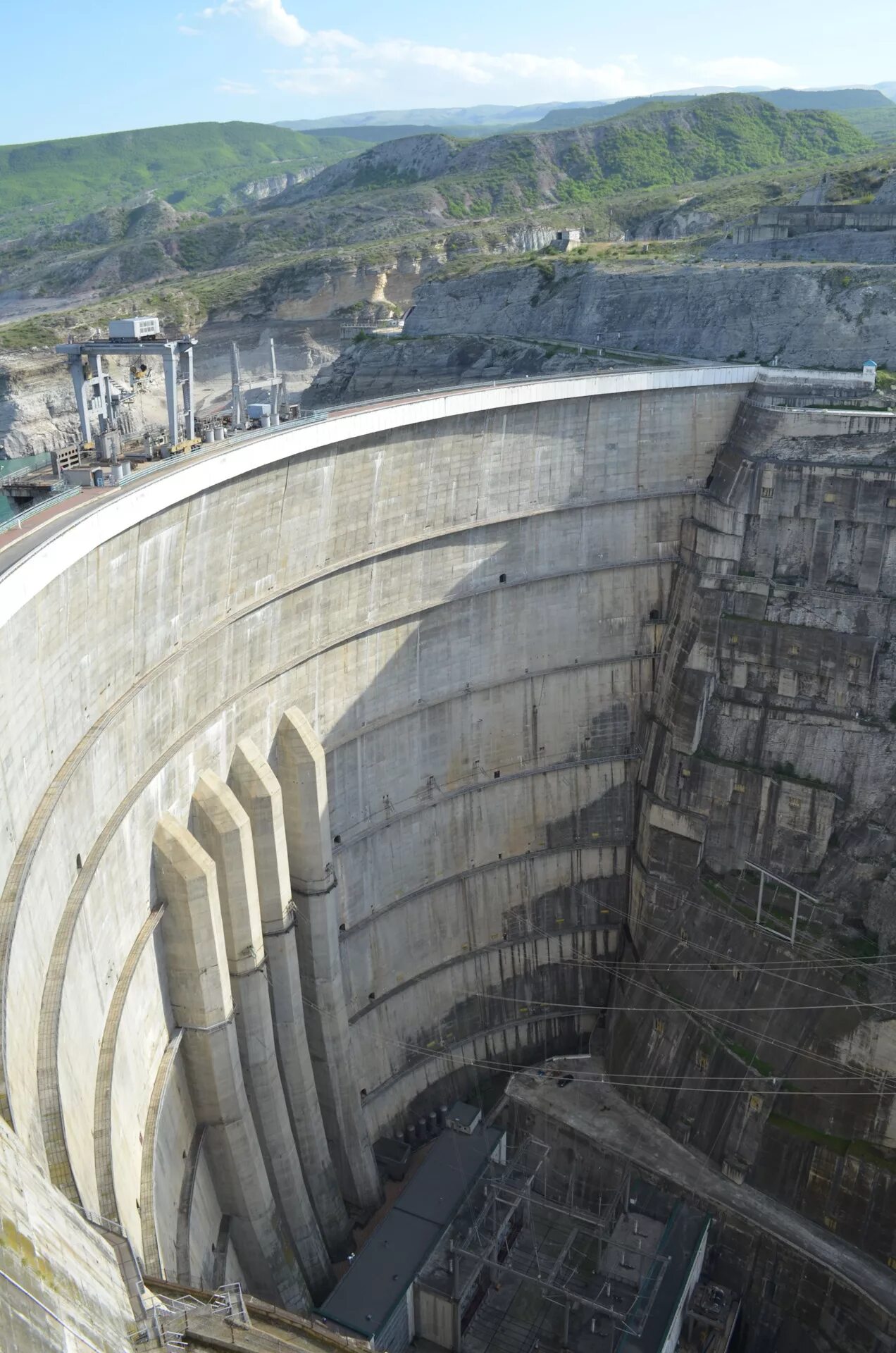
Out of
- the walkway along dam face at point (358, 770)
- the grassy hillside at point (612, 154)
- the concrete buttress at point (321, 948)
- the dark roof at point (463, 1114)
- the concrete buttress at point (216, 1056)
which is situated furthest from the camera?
the grassy hillside at point (612, 154)

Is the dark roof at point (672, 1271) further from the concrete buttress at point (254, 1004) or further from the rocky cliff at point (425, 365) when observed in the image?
the rocky cliff at point (425, 365)

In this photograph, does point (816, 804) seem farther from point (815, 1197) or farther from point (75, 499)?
point (75, 499)

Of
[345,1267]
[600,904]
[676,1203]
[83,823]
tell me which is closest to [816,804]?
[600,904]

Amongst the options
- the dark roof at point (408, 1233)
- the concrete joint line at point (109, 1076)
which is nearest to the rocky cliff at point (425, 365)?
the dark roof at point (408, 1233)

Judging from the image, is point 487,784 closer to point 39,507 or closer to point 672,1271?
point 672,1271

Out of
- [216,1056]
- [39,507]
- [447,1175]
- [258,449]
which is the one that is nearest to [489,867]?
[447,1175]

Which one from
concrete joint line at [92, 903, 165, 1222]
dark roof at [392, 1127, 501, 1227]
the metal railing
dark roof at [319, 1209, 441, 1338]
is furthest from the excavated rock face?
the metal railing
